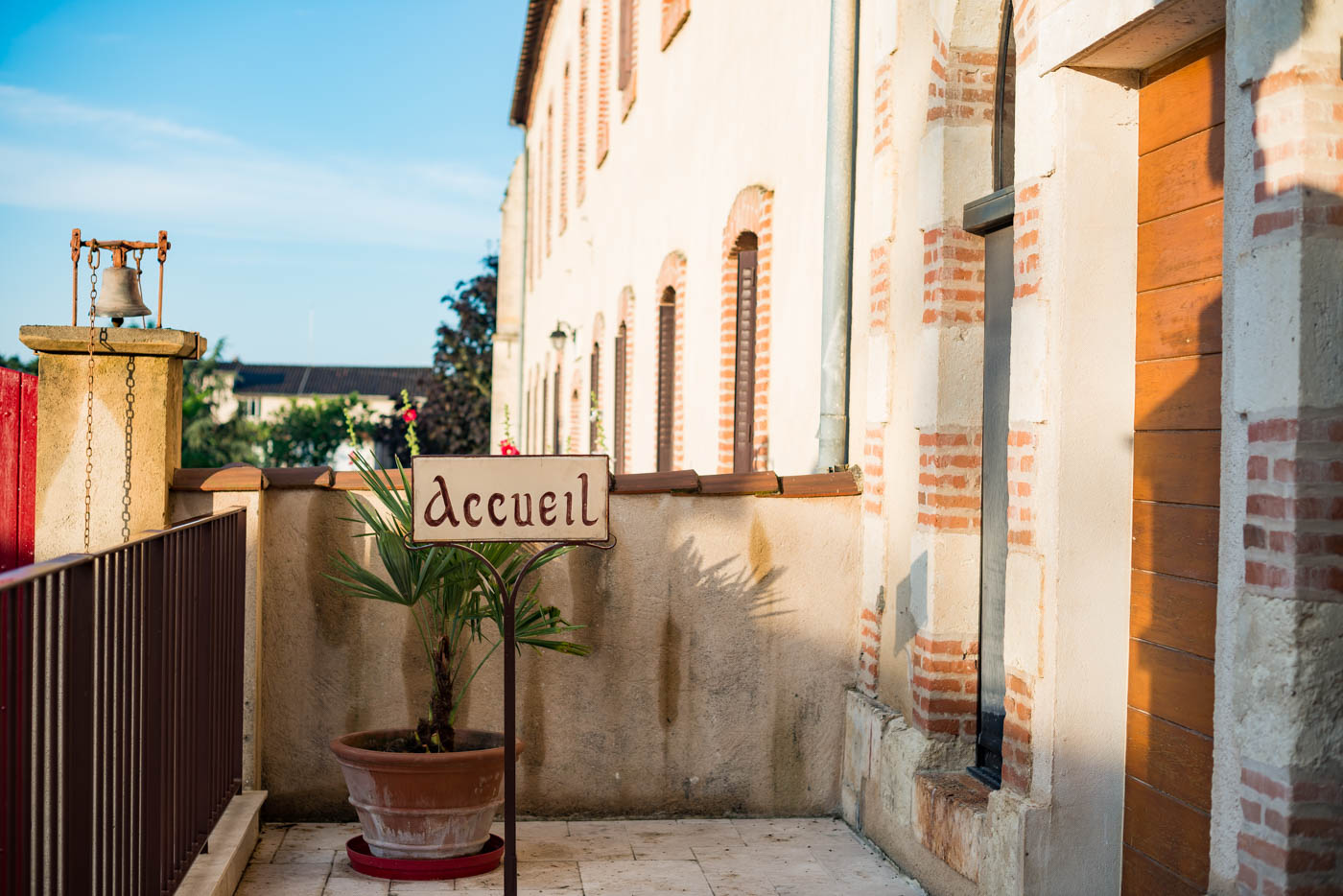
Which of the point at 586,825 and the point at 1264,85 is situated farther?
the point at 586,825

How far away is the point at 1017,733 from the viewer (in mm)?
4457

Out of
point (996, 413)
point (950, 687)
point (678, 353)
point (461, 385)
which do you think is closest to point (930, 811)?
point (950, 687)

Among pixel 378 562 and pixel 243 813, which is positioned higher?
pixel 378 562

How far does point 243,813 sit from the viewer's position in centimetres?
540

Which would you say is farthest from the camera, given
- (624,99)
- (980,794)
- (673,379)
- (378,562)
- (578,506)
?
(624,99)

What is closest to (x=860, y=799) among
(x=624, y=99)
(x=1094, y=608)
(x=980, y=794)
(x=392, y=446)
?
(x=980, y=794)

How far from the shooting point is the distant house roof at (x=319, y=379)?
99.8 m

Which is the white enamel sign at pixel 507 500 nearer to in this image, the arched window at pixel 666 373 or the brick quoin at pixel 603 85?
the arched window at pixel 666 373

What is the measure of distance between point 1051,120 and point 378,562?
3.32 metres

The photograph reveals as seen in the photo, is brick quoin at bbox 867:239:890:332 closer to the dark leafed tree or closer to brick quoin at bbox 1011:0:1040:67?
brick quoin at bbox 1011:0:1040:67

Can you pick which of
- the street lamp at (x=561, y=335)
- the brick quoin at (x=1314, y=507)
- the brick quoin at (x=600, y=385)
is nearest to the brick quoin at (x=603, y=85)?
the brick quoin at (x=600, y=385)

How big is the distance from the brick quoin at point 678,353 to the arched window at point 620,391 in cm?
262

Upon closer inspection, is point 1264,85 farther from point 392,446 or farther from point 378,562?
point 392,446

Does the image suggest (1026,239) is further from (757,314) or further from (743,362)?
(743,362)
